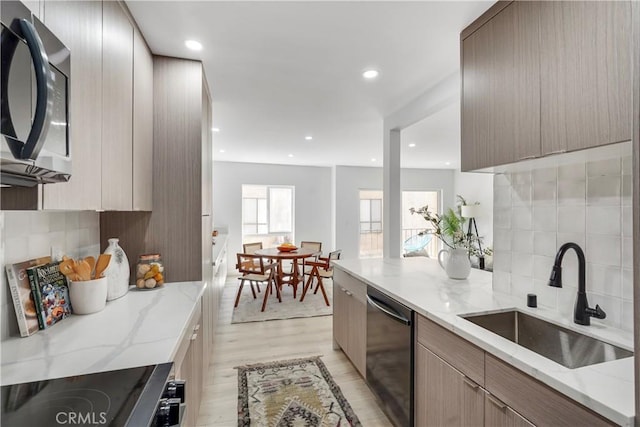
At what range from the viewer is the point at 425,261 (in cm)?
290

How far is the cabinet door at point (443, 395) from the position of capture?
48.1 inches

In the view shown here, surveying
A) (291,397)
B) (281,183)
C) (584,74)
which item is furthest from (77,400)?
(281,183)

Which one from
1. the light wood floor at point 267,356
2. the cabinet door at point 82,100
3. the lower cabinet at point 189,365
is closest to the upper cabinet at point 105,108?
the cabinet door at point 82,100

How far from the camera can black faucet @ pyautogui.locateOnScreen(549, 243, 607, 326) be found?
1.30 metres

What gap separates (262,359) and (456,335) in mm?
2044

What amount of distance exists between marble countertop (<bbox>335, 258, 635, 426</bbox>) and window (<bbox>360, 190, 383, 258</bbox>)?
14.9 feet

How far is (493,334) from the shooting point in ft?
3.95

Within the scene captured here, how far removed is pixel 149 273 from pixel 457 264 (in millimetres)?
2069

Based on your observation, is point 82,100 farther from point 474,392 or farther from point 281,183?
point 281,183

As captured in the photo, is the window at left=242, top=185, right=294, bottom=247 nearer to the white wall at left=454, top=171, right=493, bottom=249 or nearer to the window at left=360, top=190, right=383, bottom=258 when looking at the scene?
the window at left=360, top=190, right=383, bottom=258

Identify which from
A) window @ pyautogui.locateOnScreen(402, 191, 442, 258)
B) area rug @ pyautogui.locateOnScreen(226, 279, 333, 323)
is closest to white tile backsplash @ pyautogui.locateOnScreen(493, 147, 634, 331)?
area rug @ pyautogui.locateOnScreen(226, 279, 333, 323)

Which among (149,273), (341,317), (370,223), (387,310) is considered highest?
(370,223)

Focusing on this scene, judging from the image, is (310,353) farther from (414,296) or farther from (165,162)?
(165,162)

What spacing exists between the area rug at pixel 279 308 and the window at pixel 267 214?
6.18 feet
